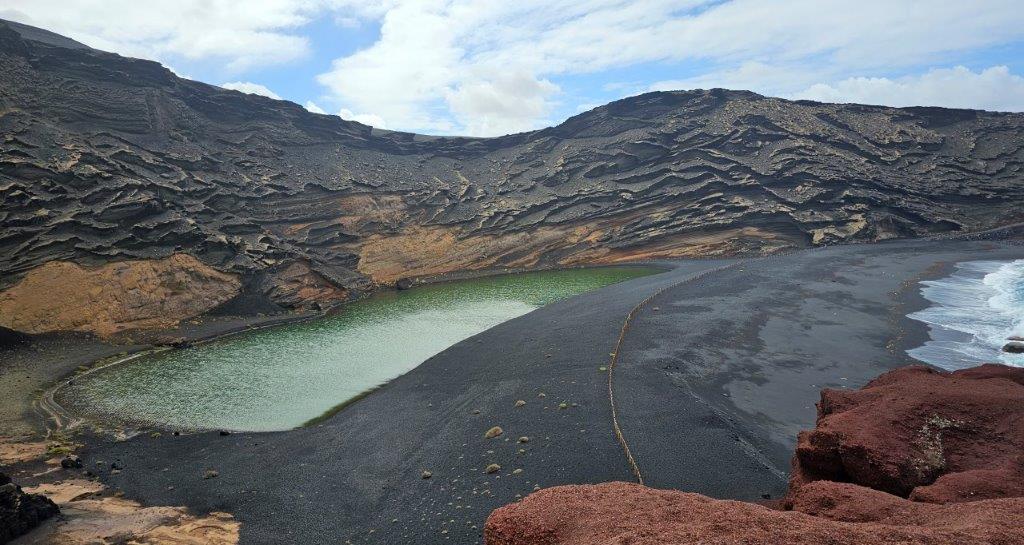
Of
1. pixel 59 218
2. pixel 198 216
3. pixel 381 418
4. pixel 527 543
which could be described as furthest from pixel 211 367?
pixel 527 543

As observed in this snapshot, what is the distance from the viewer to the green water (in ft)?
64.1

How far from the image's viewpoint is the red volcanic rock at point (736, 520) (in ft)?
14.4

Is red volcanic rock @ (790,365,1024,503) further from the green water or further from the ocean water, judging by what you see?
the green water

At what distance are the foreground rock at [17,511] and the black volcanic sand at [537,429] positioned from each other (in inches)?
115

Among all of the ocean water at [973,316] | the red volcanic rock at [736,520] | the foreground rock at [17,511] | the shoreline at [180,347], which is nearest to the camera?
the red volcanic rock at [736,520]

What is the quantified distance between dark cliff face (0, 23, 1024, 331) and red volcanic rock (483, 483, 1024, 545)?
35.3 m

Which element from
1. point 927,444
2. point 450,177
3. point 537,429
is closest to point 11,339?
point 537,429

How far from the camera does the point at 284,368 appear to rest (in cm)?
2450

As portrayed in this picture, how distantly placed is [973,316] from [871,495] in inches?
1010

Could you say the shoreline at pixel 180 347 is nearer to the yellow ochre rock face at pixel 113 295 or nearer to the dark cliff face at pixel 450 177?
the yellow ochre rock face at pixel 113 295

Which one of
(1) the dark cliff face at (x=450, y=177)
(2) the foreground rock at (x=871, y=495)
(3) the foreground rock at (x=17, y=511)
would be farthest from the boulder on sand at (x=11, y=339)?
(2) the foreground rock at (x=871, y=495)

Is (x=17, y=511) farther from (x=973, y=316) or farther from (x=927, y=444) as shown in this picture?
→ (x=973, y=316)

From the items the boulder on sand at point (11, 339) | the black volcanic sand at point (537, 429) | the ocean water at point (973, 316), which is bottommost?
the ocean water at point (973, 316)

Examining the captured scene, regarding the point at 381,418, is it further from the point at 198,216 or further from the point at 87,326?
the point at 198,216
